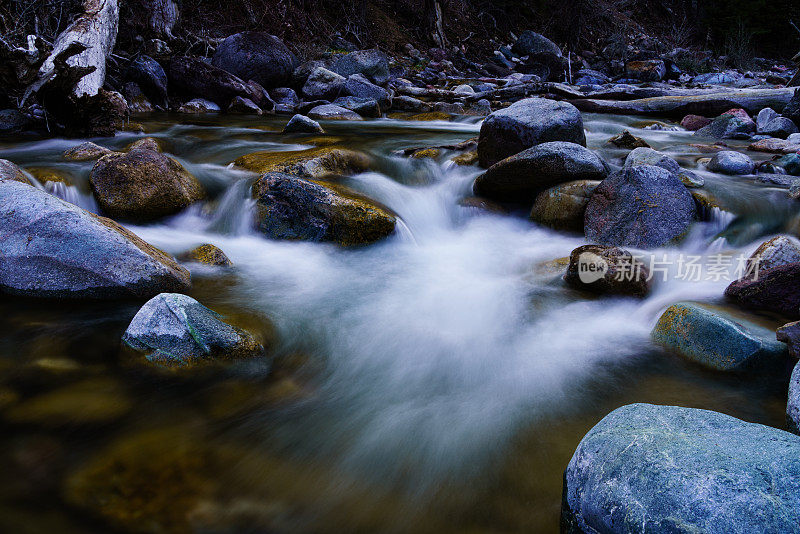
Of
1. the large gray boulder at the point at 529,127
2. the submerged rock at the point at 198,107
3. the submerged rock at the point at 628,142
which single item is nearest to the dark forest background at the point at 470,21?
the submerged rock at the point at 198,107

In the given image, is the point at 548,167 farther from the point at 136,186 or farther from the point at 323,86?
the point at 323,86

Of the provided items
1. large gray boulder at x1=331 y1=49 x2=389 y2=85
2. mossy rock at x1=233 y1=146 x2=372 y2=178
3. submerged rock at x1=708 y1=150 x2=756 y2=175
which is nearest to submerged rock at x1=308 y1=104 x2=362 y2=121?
large gray boulder at x1=331 y1=49 x2=389 y2=85

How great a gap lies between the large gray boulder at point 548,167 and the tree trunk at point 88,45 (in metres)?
5.78

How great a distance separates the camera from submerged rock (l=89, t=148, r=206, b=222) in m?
4.53

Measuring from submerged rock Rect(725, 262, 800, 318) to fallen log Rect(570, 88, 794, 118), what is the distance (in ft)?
30.5

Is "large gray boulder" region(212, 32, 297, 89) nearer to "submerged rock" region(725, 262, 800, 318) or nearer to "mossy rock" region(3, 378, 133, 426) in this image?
"mossy rock" region(3, 378, 133, 426)

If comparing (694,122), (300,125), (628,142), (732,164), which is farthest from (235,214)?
(694,122)

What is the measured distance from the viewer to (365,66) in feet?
45.9

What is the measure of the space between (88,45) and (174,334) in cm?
729

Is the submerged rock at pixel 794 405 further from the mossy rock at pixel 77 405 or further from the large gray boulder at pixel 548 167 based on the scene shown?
the large gray boulder at pixel 548 167

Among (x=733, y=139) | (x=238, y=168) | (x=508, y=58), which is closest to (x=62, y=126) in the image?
(x=238, y=168)

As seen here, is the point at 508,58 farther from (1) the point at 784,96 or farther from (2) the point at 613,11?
(1) the point at 784,96

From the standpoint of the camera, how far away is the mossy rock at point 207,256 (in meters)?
3.98

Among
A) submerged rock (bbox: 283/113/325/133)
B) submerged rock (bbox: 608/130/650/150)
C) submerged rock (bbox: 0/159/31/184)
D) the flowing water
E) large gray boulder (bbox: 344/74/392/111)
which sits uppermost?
large gray boulder (bbox: 344/74/392/111)
